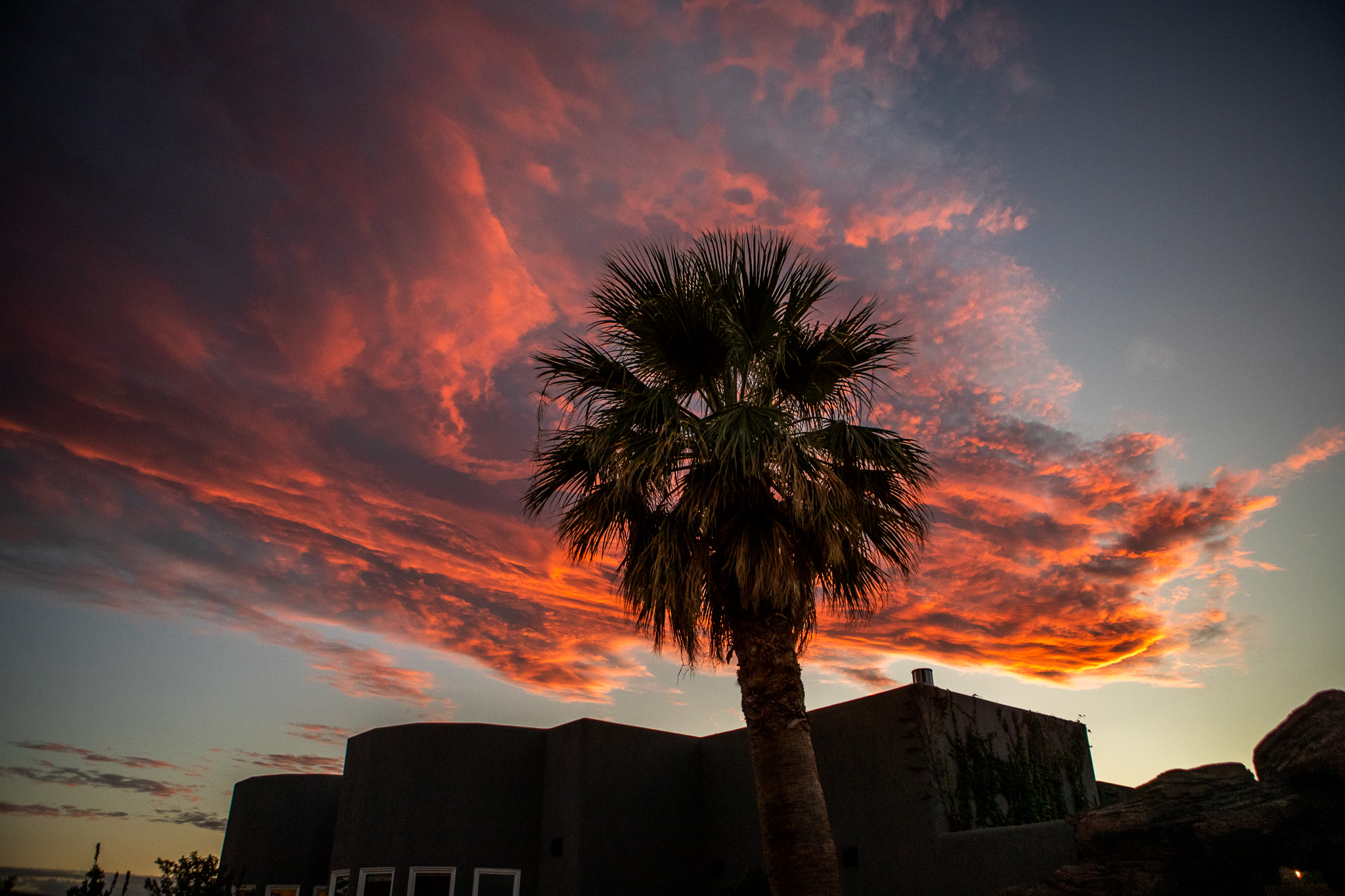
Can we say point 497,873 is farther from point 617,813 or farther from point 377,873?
point 617,813

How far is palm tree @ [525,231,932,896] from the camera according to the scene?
652 cm

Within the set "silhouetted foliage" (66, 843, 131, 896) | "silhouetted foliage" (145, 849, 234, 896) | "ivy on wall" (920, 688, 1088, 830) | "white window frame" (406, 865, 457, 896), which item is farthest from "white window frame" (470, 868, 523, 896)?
"silhouetted foliage" (66, 843, 131, 896)

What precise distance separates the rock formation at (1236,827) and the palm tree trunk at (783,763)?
196 centimetres

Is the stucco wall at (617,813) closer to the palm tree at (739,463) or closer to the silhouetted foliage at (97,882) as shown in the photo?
the palm tree at (739,463)

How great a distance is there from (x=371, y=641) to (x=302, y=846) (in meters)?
4.24

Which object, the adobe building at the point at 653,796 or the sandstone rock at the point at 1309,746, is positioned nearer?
the sandstone rock at the point at 1309,746

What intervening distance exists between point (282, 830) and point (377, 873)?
18.4ft

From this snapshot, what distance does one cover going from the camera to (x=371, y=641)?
15742 mm

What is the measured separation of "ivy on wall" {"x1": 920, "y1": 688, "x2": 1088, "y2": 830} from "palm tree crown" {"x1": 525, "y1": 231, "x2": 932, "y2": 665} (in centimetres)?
295

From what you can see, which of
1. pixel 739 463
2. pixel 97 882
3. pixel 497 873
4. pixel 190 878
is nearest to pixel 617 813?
pixel 497 873

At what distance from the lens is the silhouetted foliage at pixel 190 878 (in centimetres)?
1415

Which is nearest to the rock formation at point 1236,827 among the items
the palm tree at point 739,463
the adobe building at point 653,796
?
the palm tree at point 739,463

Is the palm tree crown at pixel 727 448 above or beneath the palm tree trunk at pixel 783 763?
above

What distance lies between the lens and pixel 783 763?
6.09 metres
